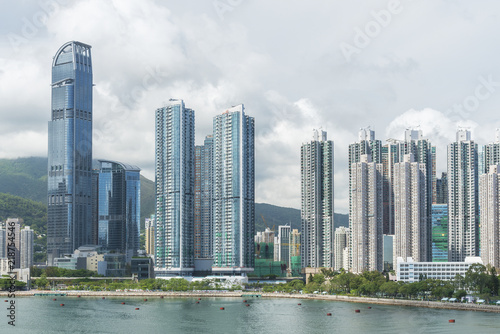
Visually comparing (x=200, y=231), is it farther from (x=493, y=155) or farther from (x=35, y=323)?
(x=35, y=323)

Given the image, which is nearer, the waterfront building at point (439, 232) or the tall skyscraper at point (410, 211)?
the tall skyscraper at point (410, 211)

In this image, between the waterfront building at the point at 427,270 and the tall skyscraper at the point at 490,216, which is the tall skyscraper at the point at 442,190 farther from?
the waterfront building at the point at 427,270

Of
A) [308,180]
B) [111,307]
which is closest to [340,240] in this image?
[308,180]

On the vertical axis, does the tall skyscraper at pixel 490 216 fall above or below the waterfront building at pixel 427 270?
above

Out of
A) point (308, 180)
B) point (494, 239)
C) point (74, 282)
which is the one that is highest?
point (308, 180)

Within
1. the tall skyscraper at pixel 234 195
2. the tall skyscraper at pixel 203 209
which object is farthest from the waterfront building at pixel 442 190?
the tall skyscraper at pixel 203 209

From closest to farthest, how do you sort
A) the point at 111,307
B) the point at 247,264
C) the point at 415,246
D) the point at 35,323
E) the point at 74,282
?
the point at 35,323 → the point at 111,307 → the point at 415,246 → the point at 247,264 → the point at 74,282

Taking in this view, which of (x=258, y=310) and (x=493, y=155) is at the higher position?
(x=493, y=155)
